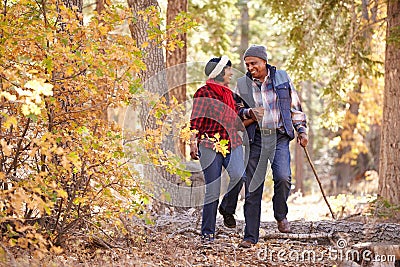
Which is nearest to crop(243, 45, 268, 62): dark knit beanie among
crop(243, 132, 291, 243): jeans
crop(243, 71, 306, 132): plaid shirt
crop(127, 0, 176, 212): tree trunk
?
crop(243, 71, 306, 132): plaid shirt

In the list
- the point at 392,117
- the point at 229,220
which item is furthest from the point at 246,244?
the point at 392,117

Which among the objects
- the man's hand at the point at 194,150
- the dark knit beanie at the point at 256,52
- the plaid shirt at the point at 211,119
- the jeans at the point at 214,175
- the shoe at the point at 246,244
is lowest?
the shoe at the point at 246,244

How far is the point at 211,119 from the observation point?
21.6 feet

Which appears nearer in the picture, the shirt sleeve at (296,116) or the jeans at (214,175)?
the jeans at (214,175)

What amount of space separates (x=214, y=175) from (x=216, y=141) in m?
0.39

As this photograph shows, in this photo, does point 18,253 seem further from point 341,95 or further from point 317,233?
point 341,95

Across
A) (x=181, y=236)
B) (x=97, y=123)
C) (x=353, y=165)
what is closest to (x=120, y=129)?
(x=97, y=123)

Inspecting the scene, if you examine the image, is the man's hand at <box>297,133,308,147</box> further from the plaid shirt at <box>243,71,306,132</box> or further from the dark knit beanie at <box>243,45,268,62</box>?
the dark knit beanie at <box>243,45,268,62</box>

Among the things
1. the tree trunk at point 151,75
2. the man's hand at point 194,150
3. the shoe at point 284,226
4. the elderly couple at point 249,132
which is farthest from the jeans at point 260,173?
the tree trunk at point 151,75

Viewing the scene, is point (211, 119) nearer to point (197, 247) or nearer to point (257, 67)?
point (257, 67)

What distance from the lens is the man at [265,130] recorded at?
247 inches

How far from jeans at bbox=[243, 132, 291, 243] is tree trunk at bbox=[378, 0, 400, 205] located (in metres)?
4.54

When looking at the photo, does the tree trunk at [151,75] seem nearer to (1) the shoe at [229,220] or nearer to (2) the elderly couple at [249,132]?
(1) the shoe at [229,220]

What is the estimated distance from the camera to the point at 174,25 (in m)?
5.61
